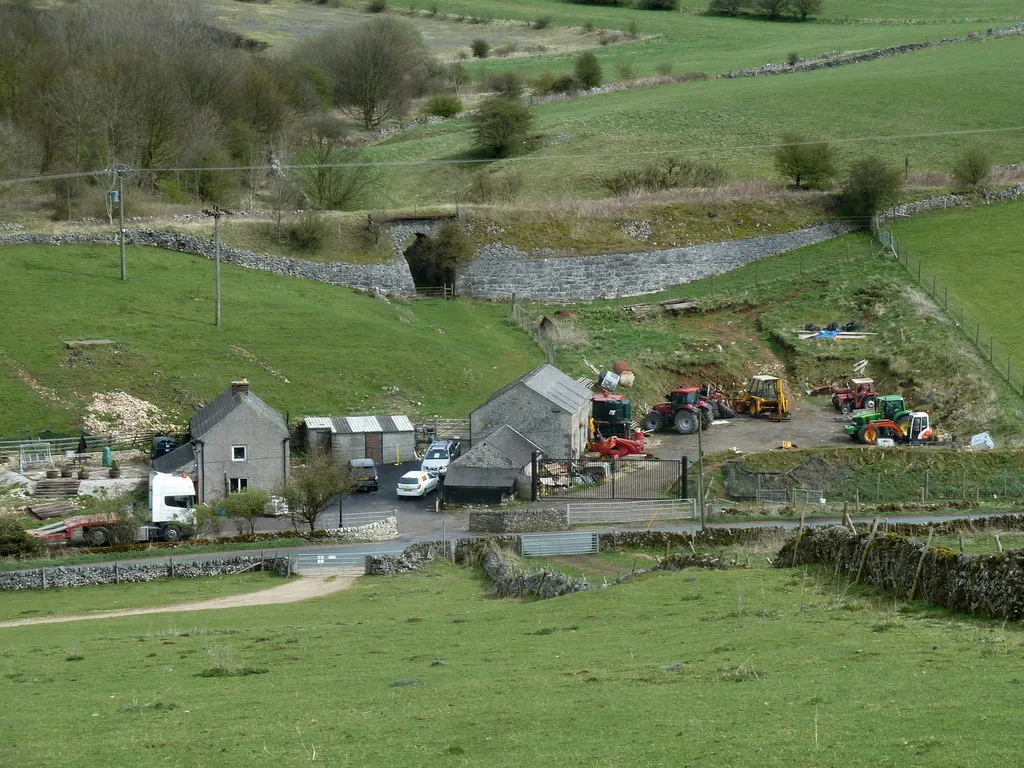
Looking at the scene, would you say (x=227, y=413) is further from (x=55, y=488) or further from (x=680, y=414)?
(x=680, y=414)

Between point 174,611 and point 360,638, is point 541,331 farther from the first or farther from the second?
point 360,638

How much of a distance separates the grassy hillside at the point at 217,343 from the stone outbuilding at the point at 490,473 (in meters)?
9.94

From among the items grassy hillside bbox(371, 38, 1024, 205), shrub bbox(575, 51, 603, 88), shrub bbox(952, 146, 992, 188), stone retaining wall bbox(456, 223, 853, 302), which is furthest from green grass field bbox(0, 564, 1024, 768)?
shrub bbox(575, 51, 603, 88)

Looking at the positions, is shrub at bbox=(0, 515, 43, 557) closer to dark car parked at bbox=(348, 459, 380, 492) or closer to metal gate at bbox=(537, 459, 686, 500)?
dark car parked at bbox=(348, 459, 380, 492)

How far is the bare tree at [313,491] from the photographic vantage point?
44062mm

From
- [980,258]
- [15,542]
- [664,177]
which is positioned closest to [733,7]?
[664,177]

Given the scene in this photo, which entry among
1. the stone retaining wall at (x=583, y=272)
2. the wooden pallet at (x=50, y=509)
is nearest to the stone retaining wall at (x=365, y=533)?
the wooden pallet at (x=50, y=509)

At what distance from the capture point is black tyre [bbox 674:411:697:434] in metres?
59.4

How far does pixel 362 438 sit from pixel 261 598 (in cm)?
1964

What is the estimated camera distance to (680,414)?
2339 inches

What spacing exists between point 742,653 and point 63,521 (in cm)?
3090

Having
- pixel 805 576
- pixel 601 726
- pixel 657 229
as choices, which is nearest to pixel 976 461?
pixel 805 576

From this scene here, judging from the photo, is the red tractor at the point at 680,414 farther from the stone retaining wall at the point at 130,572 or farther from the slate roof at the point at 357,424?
the stone retaining wall at the point at 130,572

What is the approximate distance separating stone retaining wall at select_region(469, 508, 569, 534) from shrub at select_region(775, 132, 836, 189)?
56.9 metres
